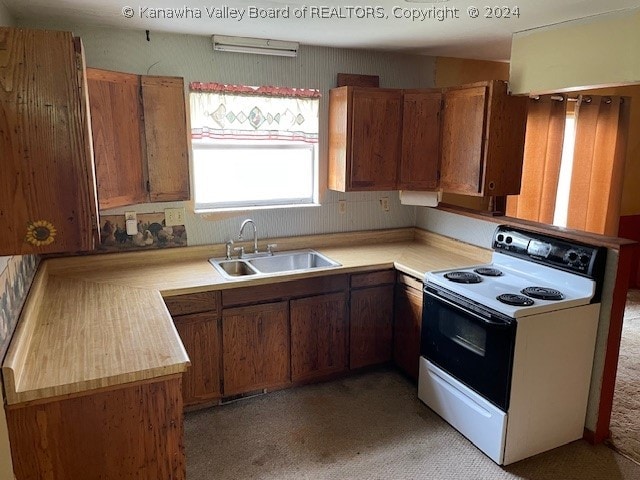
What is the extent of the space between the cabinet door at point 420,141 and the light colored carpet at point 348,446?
57.0 inches

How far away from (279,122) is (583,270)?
81.5 inches

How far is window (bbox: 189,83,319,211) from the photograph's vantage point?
3.03 m

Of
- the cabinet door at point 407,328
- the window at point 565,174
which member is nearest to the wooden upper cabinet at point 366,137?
the cabinet door at point 407,328

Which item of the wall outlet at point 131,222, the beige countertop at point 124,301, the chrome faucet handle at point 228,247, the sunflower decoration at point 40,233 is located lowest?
the beige countertop at point 124,301

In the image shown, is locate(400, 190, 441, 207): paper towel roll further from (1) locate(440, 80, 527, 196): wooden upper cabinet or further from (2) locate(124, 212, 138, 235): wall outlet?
(2) locate(124, 212, 138, 235): wall outlet

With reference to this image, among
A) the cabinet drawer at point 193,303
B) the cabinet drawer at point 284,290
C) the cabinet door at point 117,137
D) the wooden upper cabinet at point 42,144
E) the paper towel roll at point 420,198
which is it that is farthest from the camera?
the paper towel roll at point 420,198

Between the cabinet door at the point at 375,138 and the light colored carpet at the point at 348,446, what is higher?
the cabinet door at the point at 375,138

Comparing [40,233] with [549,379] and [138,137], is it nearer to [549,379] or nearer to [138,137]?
[138,137]

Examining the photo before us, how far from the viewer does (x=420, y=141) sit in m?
3.19

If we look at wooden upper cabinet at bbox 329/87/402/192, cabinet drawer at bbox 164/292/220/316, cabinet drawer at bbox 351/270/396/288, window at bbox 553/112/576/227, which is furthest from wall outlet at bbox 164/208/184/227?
window at bbox 553/112/576/227

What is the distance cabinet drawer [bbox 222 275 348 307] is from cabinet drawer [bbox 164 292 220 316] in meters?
0.06

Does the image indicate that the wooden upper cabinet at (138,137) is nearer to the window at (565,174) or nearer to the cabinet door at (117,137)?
the cabinet door at (117,137)

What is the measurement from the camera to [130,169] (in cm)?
249

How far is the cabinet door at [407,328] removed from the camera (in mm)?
2996
